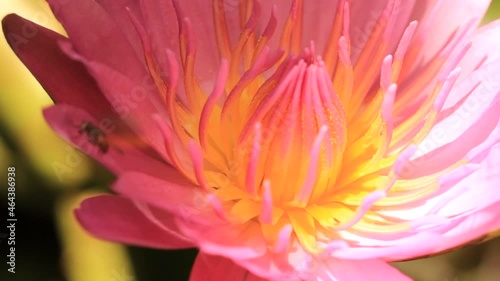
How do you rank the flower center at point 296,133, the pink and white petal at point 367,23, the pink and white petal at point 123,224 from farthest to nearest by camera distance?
the pink and white petal at point 367,23, the flower center at point 296,133, the pink and white petal at point 123,224

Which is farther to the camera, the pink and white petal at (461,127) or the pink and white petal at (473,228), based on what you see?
the pink and white petal at (461,127)

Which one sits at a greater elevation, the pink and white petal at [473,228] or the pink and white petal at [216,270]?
the pink and white petal at [473,228]

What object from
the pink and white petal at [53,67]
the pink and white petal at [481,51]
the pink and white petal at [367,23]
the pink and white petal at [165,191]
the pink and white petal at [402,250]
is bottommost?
the pink and white petal at [165,191]

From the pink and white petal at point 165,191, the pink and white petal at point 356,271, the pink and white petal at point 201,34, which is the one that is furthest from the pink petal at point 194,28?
the pink and white petal at point 356,271

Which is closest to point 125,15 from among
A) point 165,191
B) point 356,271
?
point 165,191

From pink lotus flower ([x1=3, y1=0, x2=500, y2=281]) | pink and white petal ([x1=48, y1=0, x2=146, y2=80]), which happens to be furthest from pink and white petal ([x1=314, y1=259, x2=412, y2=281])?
pink and white petal ([x1=48, y1=0, x2=146, y2=80])

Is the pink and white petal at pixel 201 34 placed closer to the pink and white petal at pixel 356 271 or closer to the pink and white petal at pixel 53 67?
the pink and white petal at pixel 53 67

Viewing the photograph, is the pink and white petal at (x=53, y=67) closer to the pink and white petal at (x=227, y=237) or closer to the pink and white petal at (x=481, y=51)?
the pink and white petal at (x=227, y=237)

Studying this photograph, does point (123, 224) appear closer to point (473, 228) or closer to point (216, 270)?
point (216, 270)

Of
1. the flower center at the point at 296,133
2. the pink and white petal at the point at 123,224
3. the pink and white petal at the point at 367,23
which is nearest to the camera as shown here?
the pink and white petal at the point at 123,224
